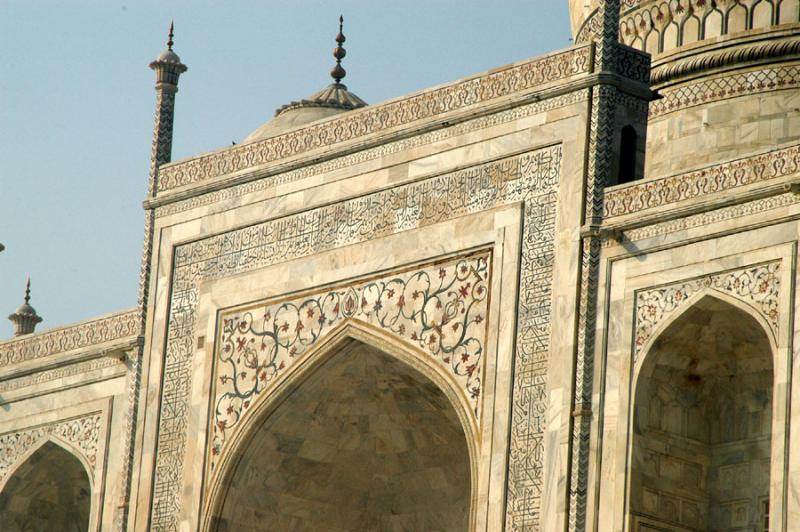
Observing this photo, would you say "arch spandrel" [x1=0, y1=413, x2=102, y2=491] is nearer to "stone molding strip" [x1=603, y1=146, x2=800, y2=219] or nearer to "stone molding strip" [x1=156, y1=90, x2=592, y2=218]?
"stone molding strip" [x1=156, y1=90, x2=592, y2=218]

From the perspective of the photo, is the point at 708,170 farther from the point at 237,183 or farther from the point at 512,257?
the point at 237,183

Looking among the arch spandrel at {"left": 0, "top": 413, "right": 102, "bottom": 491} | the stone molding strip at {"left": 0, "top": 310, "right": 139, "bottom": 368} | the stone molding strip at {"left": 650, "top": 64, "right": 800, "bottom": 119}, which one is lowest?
the arch spandrel at {"left": 0, "top": 413, "right": 102, "bottom": 491}

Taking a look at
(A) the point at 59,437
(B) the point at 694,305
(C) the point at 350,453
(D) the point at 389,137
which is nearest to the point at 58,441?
(A) the point at 59,437

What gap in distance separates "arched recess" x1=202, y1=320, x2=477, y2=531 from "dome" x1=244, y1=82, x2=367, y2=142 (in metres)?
2.19

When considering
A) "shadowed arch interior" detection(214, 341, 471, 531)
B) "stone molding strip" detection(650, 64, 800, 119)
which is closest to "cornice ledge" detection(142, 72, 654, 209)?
"shadowed arch interior" detection(214, 341, 471, 531)

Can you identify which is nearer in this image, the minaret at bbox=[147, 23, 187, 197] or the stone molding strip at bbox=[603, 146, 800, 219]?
the stone molding strip at bbox=[603, 146, 800, 219]

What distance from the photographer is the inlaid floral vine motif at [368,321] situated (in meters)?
12.3

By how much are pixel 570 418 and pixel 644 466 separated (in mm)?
488

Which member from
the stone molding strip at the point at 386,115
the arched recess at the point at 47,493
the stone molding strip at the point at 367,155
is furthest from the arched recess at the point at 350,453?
the arched recess at the point at 47,493

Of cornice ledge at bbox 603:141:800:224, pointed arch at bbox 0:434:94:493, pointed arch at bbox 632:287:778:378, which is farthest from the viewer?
pointed arch at bbox 0:434:94:493

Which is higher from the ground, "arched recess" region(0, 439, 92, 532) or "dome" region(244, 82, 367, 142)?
"dome" region(244, 82, 367, 142)

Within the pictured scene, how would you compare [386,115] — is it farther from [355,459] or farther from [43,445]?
[43,445]

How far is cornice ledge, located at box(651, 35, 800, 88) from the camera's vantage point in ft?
44.1

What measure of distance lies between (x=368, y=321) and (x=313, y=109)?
2.55m
